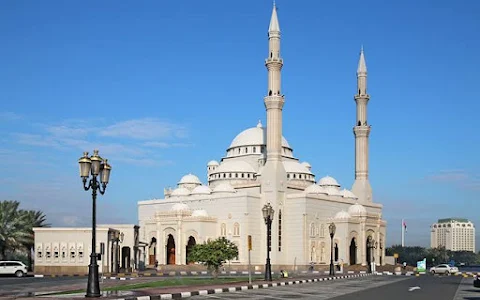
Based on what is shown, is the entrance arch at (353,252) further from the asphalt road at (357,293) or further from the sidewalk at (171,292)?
the asphalt road at (357,293)

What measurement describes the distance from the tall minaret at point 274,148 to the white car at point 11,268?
33.0 m

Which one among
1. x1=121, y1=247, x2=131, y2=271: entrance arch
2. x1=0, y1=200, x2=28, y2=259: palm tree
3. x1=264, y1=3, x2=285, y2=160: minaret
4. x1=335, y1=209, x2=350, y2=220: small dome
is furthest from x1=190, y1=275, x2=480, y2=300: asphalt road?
x1=335, y1=209, x2=350, y2=220: small dome

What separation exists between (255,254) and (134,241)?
14.9m

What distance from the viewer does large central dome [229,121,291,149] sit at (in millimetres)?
92875

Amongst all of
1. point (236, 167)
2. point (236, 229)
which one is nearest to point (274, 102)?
point (236, 229)

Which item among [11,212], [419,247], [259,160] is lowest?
[419,247]

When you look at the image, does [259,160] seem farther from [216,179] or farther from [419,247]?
[419,247]

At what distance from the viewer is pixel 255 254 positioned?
246 ft

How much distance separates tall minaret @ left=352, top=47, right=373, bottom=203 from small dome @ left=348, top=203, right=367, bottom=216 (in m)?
5.24

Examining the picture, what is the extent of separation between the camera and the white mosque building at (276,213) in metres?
75.1

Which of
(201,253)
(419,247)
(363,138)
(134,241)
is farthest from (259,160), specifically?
(419,247)

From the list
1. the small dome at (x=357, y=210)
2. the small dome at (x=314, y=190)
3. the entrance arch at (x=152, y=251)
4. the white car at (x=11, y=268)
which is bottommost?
the entrance arch at (x=152, y=251)

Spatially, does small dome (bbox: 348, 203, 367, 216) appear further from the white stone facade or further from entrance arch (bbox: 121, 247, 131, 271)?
the white stone facade

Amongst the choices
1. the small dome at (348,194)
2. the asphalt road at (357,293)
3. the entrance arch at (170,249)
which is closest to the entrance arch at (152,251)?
the entrance arch at (170,249)
